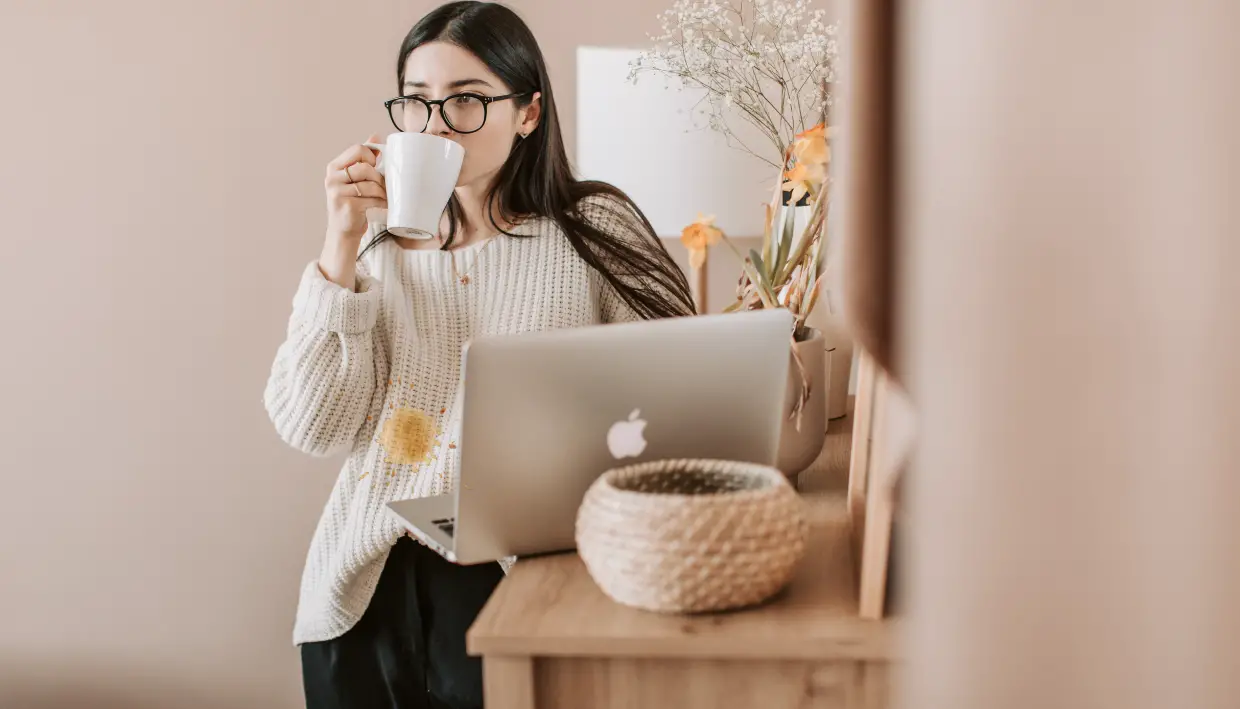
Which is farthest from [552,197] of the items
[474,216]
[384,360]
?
→ [384,360]

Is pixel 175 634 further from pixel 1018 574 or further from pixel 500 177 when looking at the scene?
pixel 1018 574

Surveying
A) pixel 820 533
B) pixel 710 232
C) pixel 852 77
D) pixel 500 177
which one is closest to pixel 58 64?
pixel 500 177

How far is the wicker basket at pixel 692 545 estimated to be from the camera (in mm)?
600

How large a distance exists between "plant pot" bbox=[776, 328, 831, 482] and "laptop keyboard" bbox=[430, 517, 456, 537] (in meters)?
0.29

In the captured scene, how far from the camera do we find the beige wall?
75.2 inches

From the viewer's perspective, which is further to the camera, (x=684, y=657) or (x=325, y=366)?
(x=325, y=366)

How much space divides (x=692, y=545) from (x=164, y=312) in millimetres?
1691

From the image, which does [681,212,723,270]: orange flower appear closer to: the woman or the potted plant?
the potted plant

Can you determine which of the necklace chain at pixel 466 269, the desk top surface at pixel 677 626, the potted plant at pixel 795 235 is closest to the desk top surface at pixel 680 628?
the desk top surface at pixel 677 626

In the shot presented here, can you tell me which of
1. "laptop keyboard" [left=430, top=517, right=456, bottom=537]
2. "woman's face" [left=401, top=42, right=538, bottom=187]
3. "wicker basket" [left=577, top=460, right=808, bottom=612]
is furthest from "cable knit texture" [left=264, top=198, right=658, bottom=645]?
"wicker basket" [left=577, top=460, right=808, bottom=612]

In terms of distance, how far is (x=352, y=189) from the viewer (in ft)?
3.98

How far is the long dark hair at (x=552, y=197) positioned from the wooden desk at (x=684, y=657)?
2.66ft

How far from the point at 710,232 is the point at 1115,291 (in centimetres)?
83

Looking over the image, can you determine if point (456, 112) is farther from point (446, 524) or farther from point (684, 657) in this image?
point (684, 657)
